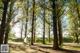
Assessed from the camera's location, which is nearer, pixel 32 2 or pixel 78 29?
pixel 32 2

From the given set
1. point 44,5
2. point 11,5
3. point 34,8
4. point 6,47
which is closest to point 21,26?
point 34,8

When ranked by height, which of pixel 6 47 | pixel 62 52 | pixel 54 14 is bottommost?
pixel 62 52

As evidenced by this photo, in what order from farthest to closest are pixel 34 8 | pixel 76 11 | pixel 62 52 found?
pixel 76 11 → pixel 34 8 → pixel 62 52

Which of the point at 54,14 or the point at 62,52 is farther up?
the point at 54,14

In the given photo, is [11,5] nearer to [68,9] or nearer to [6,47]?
[68,9]

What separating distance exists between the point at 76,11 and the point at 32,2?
8.91m

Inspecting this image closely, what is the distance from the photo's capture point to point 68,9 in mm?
22875

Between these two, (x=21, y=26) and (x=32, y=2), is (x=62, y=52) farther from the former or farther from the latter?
Answer: (x=21, y=26)

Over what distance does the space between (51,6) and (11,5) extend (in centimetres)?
514

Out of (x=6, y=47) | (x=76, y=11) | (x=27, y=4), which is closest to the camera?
(x=6, y=47)

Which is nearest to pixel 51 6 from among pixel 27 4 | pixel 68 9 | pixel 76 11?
pixel 68 9

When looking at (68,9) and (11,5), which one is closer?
(11,5)

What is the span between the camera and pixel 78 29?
109 feet

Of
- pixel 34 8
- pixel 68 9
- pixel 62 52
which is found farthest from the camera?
pixel 34 8
